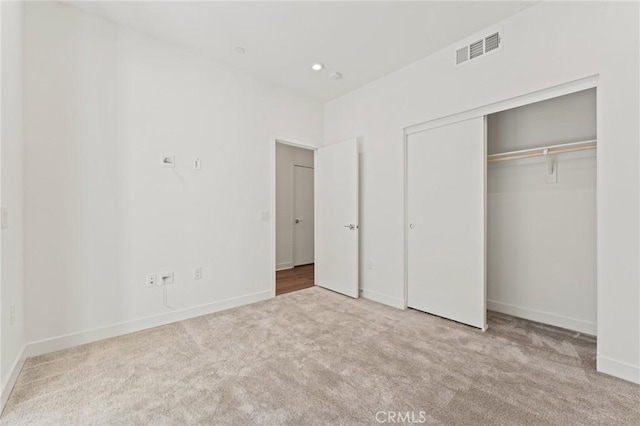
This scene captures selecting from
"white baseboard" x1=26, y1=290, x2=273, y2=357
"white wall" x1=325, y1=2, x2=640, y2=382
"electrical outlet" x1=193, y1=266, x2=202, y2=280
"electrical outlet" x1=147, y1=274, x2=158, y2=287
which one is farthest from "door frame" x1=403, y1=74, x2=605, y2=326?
"electrical outlet" x1=147, y1=274, x2=158, y2=287

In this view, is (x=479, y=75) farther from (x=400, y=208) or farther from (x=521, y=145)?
(x=400, y=208)

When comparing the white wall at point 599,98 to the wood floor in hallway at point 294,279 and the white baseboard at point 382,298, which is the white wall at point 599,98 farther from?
the wood floor in hallway at point 294,279

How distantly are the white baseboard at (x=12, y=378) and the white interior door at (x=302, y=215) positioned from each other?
4.08 m

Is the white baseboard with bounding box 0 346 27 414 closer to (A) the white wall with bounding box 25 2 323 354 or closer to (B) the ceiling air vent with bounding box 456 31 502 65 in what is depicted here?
(A) the white wall with bounding box 25 2 323 354

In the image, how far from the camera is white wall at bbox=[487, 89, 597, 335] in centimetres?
259

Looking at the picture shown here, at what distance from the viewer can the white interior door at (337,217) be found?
370cm

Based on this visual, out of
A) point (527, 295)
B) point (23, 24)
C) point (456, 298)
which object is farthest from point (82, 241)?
point (527, 295)

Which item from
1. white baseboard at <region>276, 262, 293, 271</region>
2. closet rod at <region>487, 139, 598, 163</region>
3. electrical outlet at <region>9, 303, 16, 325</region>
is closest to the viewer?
electrical outlet at <region>9, 303, 16, 325</region>

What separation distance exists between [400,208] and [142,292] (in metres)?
2.87

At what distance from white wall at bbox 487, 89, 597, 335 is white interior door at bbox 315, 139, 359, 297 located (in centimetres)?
158

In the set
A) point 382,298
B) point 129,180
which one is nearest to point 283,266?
point 382,298

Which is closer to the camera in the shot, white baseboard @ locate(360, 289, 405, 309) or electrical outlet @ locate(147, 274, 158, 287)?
electrical outlet @ locate(147, 274, 158, 287)

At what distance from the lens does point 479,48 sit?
8.68 feet

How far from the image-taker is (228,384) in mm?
1829
